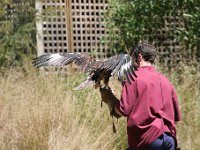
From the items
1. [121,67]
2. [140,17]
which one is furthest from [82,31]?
[121,67]

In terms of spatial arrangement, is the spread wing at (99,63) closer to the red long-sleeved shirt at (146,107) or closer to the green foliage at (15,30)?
the red long-sleeved shirt at (146,107)

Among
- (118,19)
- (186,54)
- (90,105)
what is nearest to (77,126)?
(90,105)

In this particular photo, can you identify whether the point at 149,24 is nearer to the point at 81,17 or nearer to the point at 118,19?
the point at 118,19

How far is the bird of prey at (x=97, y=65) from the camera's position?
14.0 ft

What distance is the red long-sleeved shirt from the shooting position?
15.7 feet

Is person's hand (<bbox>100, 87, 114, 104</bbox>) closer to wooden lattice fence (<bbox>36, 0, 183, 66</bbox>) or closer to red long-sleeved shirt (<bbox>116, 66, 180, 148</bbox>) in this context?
red long-sleeved shirt (<bbox>116, 66, 180, 148</bbox>)

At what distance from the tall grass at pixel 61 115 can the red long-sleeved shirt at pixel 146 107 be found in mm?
1395

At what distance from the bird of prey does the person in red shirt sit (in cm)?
19

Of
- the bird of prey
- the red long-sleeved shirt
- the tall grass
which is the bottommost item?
the tall grass

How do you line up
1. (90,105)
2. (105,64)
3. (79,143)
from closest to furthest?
1. (105,64)
2. (79,143)
3. (90,105)

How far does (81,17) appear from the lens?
1195cm

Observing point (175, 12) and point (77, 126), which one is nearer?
point (77, 126)

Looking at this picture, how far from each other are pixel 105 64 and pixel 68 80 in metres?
3.65

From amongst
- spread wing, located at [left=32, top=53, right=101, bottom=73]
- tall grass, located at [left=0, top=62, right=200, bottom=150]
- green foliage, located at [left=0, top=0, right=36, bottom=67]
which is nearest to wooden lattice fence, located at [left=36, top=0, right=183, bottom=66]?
green foliage, located at [left=0, top=0, right=36, bottom=67]
